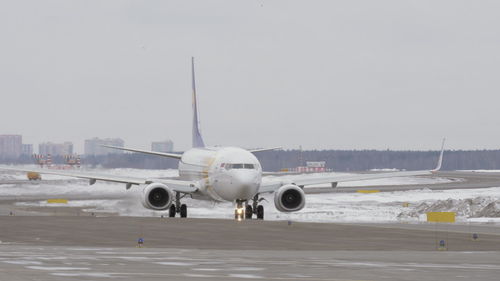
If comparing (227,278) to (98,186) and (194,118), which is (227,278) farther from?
(98,186)

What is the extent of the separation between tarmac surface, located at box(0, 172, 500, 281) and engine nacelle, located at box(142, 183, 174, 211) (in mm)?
8946

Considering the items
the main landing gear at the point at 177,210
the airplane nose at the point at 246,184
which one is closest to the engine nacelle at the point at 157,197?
the main landing gear at the point at 177,210

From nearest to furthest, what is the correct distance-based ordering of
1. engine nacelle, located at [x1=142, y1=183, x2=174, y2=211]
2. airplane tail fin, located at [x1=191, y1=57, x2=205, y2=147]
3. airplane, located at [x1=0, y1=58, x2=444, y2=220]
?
airplane, located at [x1=0, y1=58, x2=444, y2=220] → engine nacelle, located at [x1=142, y1=183, x2=174, y2=211] → airplane tail fin, located at [x1=191, y1=57, x2=205, y2=147]

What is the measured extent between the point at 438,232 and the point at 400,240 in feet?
16.9

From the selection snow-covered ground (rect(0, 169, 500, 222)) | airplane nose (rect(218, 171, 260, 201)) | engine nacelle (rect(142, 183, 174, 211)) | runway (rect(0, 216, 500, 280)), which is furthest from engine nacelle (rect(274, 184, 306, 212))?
runway (rect(0, 216, 500, 280))

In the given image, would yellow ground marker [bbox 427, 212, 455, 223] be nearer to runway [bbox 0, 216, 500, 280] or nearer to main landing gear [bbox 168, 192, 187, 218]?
runway [bbox 0, 216, 500, 280]

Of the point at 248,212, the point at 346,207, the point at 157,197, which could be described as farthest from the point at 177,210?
the point at 346,207

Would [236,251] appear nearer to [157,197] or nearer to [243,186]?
[243,186]

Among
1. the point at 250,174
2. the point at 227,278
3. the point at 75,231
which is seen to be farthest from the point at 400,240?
the point at 250,174

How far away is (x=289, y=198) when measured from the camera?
185 ft

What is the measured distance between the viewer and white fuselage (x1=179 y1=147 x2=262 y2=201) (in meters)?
53.5

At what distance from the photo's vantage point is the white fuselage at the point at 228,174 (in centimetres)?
5347

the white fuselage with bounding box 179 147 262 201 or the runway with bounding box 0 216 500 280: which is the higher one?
the white fuselage with bounding box 179 147 262 201

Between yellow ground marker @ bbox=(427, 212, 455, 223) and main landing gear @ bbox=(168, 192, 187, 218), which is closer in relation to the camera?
yellow ground marker @ bbox=(427, 212, 455, 223)
